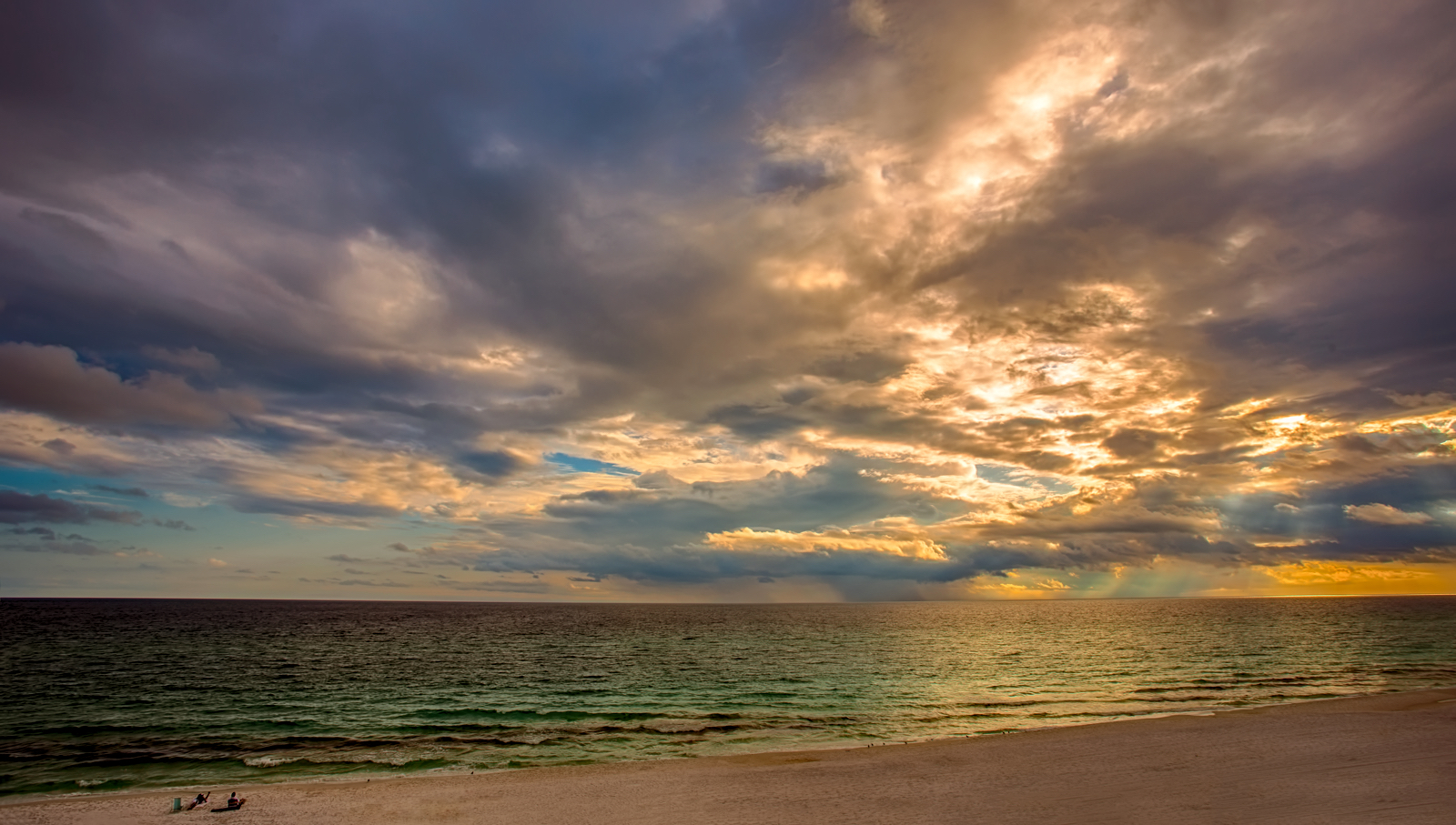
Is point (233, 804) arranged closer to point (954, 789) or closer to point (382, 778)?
point (382, 778)

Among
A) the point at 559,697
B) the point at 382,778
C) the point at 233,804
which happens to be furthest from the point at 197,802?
the point at 559,697

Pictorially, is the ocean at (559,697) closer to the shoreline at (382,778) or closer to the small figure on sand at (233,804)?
the shoreline at (382,778)

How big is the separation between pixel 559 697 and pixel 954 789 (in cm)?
2957

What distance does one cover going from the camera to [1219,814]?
16.0m

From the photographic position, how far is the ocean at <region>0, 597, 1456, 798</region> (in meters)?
26.3

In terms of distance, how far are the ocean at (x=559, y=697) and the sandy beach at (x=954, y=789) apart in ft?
13.8

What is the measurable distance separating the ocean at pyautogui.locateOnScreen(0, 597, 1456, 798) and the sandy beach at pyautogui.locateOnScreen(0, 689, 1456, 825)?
4203 millimetres

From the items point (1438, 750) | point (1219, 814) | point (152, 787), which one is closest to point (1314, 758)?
point (1438, 750)

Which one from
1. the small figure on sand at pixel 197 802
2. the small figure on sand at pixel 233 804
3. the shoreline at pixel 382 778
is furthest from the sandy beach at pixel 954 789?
the small figure on sand at pixel 197 802

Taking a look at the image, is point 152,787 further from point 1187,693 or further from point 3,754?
point 1187,693

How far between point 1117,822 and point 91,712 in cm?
4783

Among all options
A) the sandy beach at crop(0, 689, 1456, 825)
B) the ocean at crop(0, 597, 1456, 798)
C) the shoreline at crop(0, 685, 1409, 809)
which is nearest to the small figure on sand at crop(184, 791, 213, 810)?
the sandy beach at crop(0, 689, 1456, 825)

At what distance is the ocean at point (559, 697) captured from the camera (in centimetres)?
2631

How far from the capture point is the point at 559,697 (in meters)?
41.9
